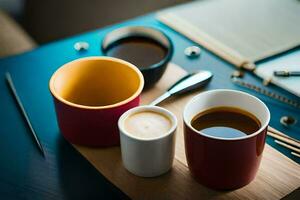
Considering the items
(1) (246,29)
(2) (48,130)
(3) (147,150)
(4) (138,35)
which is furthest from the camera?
(1) (246,29)

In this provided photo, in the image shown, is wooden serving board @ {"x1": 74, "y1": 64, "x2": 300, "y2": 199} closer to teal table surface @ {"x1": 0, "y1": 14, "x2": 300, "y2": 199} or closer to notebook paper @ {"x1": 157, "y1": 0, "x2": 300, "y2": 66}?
teal table surface @ {"x1": 0, "y1": 14, "x2": 300, "y2": 199}

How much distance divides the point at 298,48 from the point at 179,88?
261 mm

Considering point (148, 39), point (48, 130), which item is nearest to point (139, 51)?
point (148, 39)

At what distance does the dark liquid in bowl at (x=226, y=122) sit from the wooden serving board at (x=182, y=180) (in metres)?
0.06

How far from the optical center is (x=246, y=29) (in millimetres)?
963

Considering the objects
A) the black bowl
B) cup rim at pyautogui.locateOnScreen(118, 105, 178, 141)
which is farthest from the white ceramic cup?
the black bowl

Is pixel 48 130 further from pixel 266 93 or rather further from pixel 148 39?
pixel 266 93

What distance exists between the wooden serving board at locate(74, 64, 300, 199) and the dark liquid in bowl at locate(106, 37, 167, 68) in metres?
0.16

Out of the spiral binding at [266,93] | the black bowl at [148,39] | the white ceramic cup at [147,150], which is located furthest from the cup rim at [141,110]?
the spiral binding at [266,93]

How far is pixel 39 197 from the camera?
0.65 m

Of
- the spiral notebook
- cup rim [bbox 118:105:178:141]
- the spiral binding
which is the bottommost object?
the spiral binding

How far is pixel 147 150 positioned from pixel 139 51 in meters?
0.25

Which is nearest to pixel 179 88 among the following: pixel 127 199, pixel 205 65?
pixel 205 65

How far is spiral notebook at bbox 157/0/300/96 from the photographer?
2.86 ft
